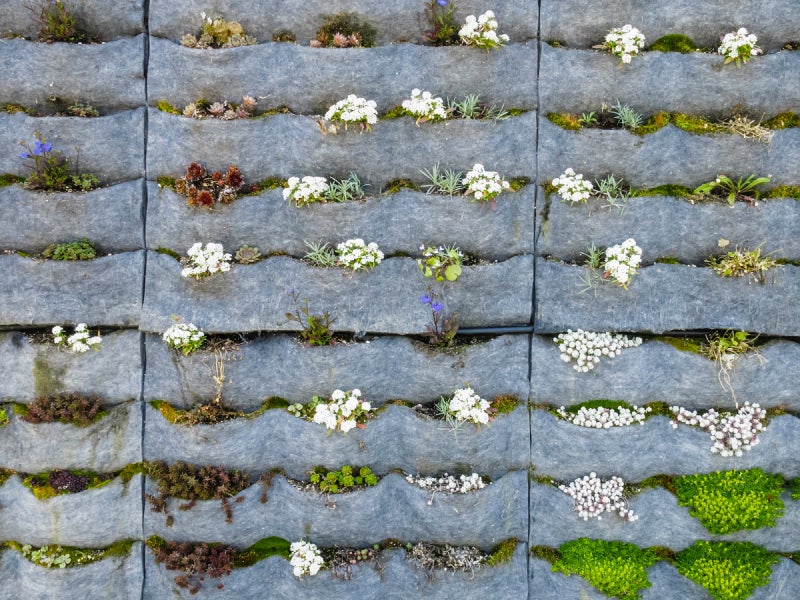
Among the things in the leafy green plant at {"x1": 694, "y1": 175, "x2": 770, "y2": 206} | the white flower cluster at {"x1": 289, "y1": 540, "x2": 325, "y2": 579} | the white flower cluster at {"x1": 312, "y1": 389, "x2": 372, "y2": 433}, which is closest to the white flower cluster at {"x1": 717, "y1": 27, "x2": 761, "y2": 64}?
the leafy green plant at {"x1": 694, "y1": 175, "x2": 770, "y2": 206}

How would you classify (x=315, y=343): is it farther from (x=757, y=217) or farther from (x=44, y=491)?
(x=757, y=217)

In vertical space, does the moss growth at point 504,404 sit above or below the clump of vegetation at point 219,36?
below

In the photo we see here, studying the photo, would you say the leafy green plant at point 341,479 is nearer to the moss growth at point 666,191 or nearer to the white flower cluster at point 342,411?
the white flower cluster at point 342,411

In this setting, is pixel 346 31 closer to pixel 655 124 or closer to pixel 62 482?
pixel 655 124

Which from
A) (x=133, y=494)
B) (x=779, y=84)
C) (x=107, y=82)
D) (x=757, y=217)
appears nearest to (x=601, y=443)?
(x=757, y=217)

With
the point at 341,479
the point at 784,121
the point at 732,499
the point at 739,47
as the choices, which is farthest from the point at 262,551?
the point at 739,47

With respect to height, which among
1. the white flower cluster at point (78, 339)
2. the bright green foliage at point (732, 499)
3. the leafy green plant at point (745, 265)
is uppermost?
the leafy green plant at point (745, 265)

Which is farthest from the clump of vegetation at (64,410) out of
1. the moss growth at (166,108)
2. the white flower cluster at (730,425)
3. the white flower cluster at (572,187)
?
the white flower cluster at (730,425)
